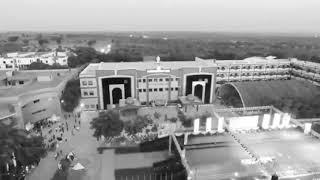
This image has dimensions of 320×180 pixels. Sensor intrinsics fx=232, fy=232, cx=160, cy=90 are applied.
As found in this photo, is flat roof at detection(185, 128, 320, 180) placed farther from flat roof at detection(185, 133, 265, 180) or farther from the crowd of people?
the crowd of people

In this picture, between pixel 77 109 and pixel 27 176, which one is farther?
pixel 77 109

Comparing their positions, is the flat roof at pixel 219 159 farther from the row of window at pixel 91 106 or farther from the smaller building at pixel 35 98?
the smaller building at pixel 35 98

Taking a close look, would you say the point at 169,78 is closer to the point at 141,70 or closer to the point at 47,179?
the point at 141,70

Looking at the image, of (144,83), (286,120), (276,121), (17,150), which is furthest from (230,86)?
(17,150)

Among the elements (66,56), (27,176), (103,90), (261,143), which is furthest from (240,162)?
(66,56)

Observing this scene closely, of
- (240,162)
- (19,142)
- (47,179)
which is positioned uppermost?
(19,142)

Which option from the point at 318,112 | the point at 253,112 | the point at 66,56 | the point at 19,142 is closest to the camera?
the point at 19,142

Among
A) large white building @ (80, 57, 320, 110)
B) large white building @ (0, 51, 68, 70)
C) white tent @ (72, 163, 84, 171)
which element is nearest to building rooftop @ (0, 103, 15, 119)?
white tent @ (72, 163, 84, 171)

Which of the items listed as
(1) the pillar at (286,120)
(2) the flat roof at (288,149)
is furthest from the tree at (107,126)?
(1) the pillar at (286,120)
